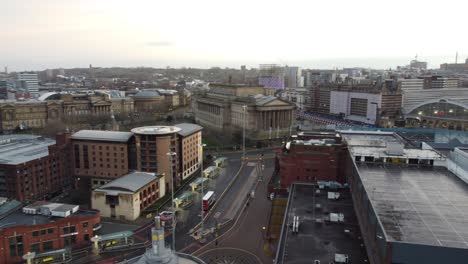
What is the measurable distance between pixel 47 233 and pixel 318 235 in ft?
95.7

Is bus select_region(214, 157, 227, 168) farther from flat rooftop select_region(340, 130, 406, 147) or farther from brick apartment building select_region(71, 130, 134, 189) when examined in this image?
flat rooftop select_region(340, 130, 406, 147)

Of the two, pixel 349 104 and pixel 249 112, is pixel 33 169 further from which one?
pixel 349 104

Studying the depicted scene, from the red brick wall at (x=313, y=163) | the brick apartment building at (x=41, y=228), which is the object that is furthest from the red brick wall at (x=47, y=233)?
the red brick wall at (x=313, y=163)

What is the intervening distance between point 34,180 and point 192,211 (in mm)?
24124

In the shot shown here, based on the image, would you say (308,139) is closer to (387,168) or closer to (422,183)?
(387,168)

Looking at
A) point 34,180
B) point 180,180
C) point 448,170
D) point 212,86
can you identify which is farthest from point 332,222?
point 212,86

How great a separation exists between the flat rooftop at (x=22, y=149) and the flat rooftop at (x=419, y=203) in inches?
1860

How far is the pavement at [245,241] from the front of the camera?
127ft

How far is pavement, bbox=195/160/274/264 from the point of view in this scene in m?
38.7

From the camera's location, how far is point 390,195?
31047mm

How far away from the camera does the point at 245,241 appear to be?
139 ft

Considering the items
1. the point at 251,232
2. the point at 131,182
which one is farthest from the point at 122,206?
the point at 251,232

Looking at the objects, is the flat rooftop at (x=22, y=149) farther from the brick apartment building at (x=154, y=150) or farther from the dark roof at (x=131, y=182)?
the brick apartment building at (x=154, y=150)

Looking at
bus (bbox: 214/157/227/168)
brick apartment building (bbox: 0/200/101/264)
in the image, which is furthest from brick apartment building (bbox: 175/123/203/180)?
brick apartment building (bbox: 0/200/101/264)
